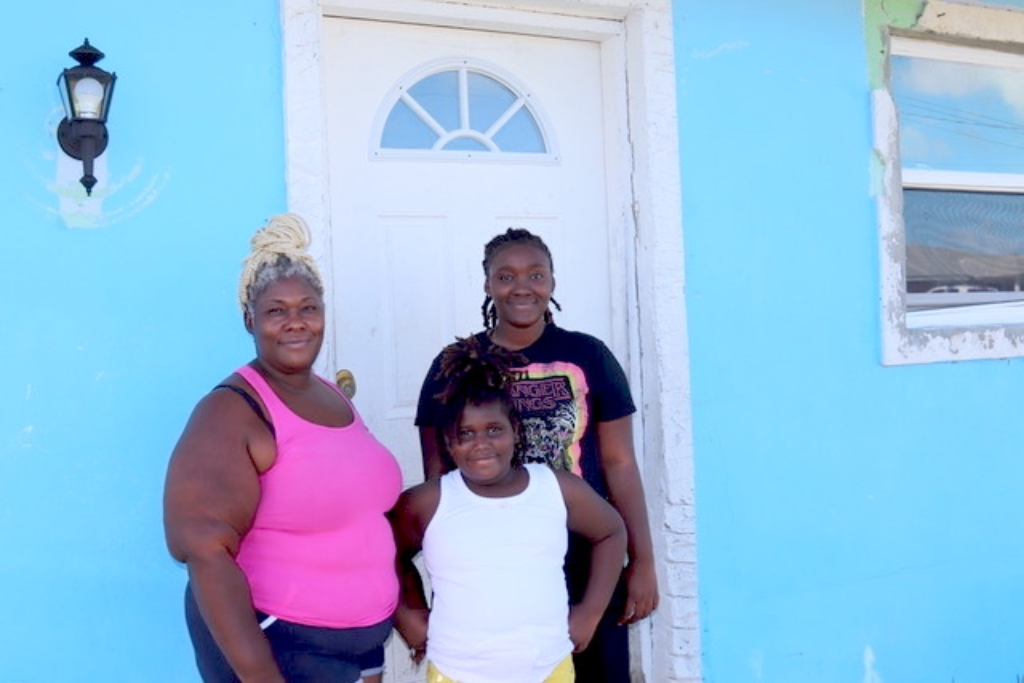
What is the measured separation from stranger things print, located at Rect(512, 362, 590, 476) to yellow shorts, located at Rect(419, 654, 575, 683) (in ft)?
1.58

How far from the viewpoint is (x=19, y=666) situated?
2.70 m

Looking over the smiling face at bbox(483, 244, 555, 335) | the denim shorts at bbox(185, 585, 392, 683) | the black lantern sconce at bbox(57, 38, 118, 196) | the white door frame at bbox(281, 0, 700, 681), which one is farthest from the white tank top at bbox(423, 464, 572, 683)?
the black lantern sconce at bbox(57, 38, 118, 196)

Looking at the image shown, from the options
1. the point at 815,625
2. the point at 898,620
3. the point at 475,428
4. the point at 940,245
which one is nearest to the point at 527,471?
the point at 475,428

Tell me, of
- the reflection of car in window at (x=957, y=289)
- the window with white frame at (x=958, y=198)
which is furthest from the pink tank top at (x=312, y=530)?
the reflection of car in window at (x=957, y=289)

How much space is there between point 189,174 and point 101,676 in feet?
4.47

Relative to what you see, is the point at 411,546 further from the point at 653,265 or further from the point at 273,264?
the point at 653,265

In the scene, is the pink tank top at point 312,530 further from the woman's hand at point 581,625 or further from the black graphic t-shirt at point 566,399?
the woman's hand at point 581,625

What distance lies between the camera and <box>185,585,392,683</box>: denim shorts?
211 cm

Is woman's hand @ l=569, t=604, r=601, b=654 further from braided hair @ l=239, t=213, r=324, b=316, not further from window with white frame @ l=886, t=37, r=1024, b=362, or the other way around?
window with white frame @ l=886, t=37, r=1024, b=362

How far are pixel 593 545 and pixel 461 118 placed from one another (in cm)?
155

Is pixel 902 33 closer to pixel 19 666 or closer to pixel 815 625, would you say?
pixel 815 625

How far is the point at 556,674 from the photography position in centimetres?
246

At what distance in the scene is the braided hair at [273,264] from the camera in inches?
90.1

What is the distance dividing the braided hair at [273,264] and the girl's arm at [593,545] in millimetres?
781
